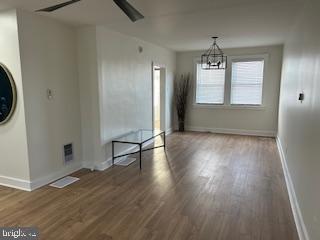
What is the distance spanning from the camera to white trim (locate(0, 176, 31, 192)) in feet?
10.4

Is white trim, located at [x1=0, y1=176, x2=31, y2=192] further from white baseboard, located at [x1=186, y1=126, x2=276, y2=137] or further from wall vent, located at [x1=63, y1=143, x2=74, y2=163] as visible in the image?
white baseboard, located at [x1=186, y1=126, x2=276, y2=137]

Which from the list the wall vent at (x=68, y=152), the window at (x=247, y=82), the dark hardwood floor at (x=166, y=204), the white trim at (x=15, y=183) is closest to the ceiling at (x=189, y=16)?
the window at (x=247, y=82)

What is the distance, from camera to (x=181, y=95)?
6.89 metres

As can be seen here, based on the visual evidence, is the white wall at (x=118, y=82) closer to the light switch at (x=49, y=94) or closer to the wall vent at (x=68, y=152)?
the wall vent at (x=68, y=152)

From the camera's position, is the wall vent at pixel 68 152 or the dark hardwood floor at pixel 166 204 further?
the wall vent at pixel 68 152

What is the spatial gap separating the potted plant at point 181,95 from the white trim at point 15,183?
15.0 ft

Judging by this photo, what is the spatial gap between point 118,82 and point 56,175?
5.96 ft

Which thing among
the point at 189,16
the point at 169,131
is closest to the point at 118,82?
the point at 189,16

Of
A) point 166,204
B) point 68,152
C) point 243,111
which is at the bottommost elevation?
point 166,204

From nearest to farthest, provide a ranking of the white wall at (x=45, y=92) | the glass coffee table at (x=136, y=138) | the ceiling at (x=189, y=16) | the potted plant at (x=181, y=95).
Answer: the ceiling at (x=189, y=16), the white wall at (x=45, y=92), the glass coffee table at (x=136, y=138), the potted plant at (x=181, y=95)

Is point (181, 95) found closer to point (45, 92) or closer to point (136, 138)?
point (136, 138)

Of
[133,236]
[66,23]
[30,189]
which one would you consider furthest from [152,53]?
[133,236]

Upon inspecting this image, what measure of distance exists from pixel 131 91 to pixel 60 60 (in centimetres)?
151

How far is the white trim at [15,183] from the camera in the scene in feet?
10.4
